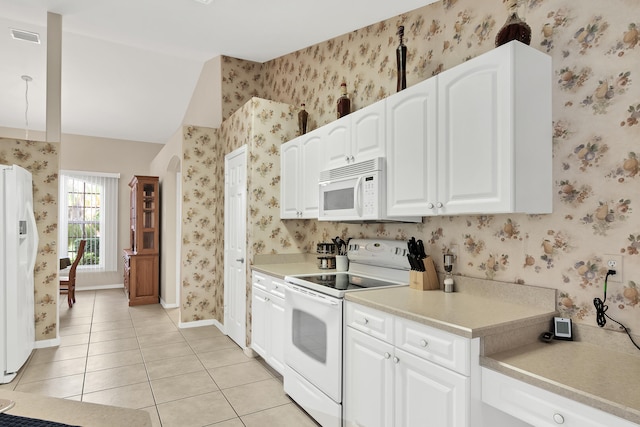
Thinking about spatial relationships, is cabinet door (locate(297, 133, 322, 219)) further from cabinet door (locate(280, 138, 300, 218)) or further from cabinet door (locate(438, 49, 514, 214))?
cabinet door (locate(438, 49, 514, 214))

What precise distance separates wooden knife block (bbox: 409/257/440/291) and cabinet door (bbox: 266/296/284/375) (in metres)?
1.13

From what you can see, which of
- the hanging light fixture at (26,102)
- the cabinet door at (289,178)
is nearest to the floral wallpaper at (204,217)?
the cabinet door at (289,178)

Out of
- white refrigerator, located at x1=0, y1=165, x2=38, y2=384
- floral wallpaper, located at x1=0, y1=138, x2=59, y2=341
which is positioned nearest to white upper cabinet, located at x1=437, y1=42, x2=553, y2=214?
white refrigerator, located at x1=0, y1=165, x2=38, y2=384

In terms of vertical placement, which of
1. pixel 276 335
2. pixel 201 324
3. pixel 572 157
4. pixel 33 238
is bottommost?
pixel 201 324

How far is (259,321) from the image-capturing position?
3391 millimetres

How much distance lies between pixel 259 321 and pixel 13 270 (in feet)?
6.62

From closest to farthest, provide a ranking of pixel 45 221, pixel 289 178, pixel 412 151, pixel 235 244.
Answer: pixel 412 151, pixel 289 178, pixel 45 221, pixel 235 244

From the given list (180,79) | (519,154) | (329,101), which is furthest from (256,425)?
(180,79)

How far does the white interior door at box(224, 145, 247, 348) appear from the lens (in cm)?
386

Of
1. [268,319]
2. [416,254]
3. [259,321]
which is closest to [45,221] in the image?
[259,321]

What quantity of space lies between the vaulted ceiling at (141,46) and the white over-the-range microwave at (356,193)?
4.06 ft

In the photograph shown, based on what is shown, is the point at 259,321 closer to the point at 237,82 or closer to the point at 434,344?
the point at 434,344

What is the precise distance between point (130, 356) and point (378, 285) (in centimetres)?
269

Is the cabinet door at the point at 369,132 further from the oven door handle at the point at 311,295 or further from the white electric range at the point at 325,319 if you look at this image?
the oven door handle at the point at 311,295
